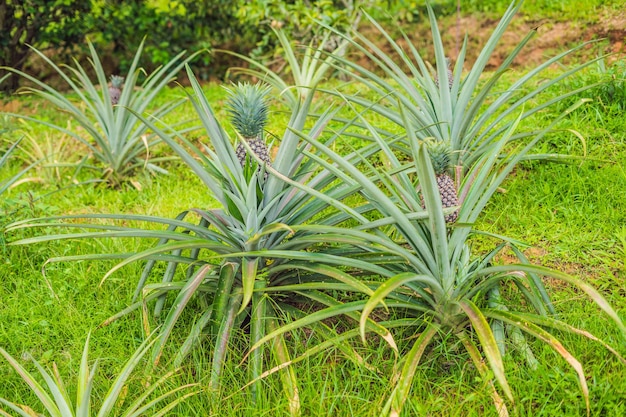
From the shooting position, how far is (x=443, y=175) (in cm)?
228

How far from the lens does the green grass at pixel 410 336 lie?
2.15m

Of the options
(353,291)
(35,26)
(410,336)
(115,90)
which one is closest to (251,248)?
(353,291)

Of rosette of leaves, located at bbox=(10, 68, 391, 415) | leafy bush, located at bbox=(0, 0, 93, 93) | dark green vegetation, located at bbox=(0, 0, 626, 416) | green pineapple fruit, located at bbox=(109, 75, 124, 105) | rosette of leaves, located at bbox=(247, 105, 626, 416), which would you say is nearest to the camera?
rosette of leaves, located at bbox=(247, 105, 626, 416)

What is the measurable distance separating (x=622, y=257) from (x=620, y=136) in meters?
1.03

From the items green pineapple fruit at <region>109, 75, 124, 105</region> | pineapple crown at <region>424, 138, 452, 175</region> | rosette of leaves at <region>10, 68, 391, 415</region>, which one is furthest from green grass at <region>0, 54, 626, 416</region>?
green pineapple fruit at <region>109, 75, 124, 105</region>

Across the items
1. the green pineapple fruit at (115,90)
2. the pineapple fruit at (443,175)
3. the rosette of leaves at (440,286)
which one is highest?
the green pineapple fruit at (115,90)

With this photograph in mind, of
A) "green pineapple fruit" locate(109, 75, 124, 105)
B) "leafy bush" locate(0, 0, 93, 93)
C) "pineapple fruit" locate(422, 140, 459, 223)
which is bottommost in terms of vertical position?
"pineapple fruit" locate(422, 140, 459, 223)

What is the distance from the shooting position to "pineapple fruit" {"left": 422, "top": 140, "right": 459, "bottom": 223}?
7.19ft

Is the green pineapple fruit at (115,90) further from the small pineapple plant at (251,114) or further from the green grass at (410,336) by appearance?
the small pineapple plant at (251,114)

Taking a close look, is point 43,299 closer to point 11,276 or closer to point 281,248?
point 11,276

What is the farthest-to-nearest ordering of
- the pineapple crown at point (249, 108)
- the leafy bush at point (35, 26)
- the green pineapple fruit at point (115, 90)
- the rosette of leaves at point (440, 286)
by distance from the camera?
the leafy bush at point (35, 26) → the green pineapple fruit at point (115, 90) → the pineapple crown at point (249, 108) → the rosette of leaves at point (440, 286)

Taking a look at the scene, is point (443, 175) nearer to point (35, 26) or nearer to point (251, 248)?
point (251, 248)

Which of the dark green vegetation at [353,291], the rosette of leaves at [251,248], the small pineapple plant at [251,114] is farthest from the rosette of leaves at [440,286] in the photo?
A: the small pineapple plant at [251,114]

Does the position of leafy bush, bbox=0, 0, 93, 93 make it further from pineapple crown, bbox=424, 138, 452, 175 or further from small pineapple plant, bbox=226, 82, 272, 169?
pineapple crown, bbox=424, 138, 452, 175
